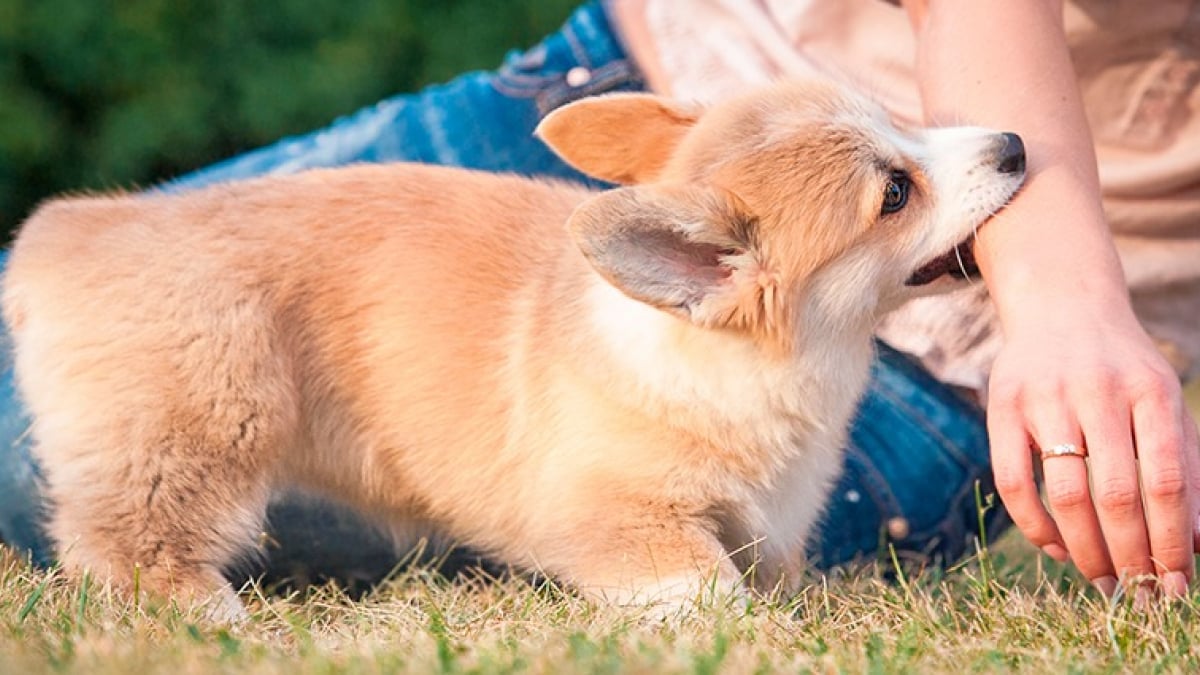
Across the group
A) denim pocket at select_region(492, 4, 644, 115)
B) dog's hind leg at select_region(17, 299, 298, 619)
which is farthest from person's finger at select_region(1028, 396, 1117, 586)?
denim pocket at select_region(492, 4, 644, 115)

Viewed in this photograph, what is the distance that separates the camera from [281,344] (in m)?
3.22

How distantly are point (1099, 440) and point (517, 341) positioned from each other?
1215 millimetres

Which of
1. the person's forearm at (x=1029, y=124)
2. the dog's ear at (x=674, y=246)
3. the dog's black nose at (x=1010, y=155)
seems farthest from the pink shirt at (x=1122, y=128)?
the dog's ear at (x=674, y=246)

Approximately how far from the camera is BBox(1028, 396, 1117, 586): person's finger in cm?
251

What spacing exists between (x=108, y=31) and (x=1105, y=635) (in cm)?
578

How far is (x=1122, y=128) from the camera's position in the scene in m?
3.83

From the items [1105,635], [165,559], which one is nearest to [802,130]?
[1105,635]

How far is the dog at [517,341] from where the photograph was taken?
2947 millimetres

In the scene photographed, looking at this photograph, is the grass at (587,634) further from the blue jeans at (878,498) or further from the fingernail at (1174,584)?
the blue jeans at (878,498)

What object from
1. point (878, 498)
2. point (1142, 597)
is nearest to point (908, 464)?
point (878, 498)

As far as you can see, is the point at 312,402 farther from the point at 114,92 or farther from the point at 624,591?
the point at 114,92

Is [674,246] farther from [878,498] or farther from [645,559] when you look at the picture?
[878,498]

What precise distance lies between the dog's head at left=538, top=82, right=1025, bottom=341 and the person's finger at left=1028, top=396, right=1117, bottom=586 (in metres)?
0.53

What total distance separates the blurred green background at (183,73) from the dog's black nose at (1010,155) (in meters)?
4.85
